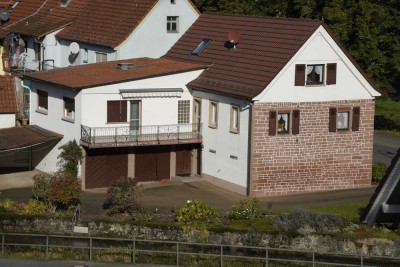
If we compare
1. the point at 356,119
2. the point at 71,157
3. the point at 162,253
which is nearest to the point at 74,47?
Answer: the point at 71,157

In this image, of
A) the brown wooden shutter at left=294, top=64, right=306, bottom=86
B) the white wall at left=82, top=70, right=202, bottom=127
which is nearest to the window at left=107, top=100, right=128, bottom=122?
the white wall at left=82, top=70, right=202, bottom=127

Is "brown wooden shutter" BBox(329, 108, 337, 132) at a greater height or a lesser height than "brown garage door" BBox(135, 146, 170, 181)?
greater

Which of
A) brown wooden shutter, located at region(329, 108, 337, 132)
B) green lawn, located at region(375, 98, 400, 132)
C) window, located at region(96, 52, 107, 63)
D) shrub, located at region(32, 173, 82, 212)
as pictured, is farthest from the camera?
green lawn, located at region(375, 98, 400, 132)

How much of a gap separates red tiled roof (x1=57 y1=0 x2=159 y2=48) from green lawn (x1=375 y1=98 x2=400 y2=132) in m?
18.3

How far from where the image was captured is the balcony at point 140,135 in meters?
48.9

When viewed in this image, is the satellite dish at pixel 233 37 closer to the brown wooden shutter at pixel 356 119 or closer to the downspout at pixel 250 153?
the downspout at pixel 250 153

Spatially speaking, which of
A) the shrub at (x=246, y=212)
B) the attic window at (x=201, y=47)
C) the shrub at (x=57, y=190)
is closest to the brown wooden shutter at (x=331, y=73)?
the attic window at (x=201, y=47)

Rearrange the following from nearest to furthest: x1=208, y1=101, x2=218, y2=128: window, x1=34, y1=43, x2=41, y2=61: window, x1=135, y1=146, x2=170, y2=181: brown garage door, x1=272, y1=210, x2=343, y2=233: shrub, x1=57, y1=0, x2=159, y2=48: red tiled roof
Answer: x1=272, y1=210, x2=343, y2=233: shrub
x1=208, y1=101, x2=218, y2=128: window
x1=135, y1=146, x2=170, y2=181: brown garage door
x1=57, y1=0, x2=159, y2=48: red tiled roof
x1=34, y1=43, x2=41, y2=61: window

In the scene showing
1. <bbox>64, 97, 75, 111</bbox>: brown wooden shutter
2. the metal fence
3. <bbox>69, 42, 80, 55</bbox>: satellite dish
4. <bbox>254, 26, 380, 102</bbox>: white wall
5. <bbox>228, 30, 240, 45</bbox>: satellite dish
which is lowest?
the metal fence

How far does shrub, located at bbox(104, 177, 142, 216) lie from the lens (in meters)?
42.6

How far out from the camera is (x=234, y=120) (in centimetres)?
4925

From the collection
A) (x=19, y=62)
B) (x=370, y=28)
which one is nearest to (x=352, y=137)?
(x=370, y=28)

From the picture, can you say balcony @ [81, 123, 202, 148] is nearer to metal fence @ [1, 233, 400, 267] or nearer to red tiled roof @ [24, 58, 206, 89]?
red tiled roof @ [24, 58, 206, 89]

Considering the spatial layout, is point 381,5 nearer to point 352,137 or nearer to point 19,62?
point 352,137
